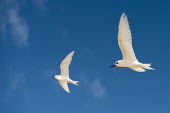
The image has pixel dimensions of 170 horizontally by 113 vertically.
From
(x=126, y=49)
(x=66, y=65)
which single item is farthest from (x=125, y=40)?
(x=66, y=65)

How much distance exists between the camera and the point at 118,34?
2333cm

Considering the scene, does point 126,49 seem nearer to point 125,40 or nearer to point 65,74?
point 125,40

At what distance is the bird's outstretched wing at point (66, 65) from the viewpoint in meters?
34.6

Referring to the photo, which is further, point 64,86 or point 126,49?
point 64,86

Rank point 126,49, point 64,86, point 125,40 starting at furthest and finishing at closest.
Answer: point 64,86, point 126,49, point 125,40

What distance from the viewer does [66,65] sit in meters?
34.9

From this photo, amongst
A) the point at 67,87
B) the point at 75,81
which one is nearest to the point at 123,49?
the point at 75,81

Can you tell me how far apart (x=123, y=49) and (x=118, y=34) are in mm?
1265

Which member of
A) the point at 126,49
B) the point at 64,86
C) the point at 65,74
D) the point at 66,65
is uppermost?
the point at 66,65

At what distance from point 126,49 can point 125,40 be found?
794mm

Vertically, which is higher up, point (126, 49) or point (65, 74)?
point (65, 74)

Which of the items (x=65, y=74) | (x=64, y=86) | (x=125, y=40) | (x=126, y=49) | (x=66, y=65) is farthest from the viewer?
(x=64, y=86)

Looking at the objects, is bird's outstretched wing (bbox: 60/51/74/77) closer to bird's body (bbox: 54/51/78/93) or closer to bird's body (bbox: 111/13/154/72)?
bird's body (bbox: 54/51/78/93)

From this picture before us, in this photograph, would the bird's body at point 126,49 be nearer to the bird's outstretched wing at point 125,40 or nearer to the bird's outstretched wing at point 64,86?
the bird's outstretched wing at point 125,40
